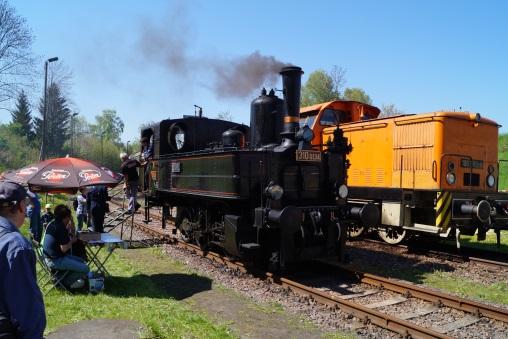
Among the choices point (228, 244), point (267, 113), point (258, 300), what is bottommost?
point (258, 300)

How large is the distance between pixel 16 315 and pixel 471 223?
9177 millimetres

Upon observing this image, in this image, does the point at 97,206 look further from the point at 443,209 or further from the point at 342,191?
the point at 443,209

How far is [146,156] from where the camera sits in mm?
12453

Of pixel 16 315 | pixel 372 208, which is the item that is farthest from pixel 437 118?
pixel 16 315

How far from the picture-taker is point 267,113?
8.23m

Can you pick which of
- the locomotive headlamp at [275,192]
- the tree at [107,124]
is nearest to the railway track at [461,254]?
the locomotive headlamp at [275,192]

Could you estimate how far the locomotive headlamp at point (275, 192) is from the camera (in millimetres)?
7270

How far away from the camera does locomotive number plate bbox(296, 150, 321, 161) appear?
25.2 ft

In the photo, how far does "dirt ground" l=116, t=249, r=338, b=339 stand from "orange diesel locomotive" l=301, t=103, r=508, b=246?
3.89m

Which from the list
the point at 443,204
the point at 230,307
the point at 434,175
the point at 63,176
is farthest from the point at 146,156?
the point at 443,204

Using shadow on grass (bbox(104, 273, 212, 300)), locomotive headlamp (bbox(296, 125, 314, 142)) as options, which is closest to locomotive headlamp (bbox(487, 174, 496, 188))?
locomotive headlamp (bbox(296, 125, 314, 142))

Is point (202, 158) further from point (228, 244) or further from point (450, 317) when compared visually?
point (450, 317)

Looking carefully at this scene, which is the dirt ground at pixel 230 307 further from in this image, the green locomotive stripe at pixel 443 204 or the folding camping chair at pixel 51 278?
the green locomotive stripe at pixel 443 204

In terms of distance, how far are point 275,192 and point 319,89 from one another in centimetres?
4530
